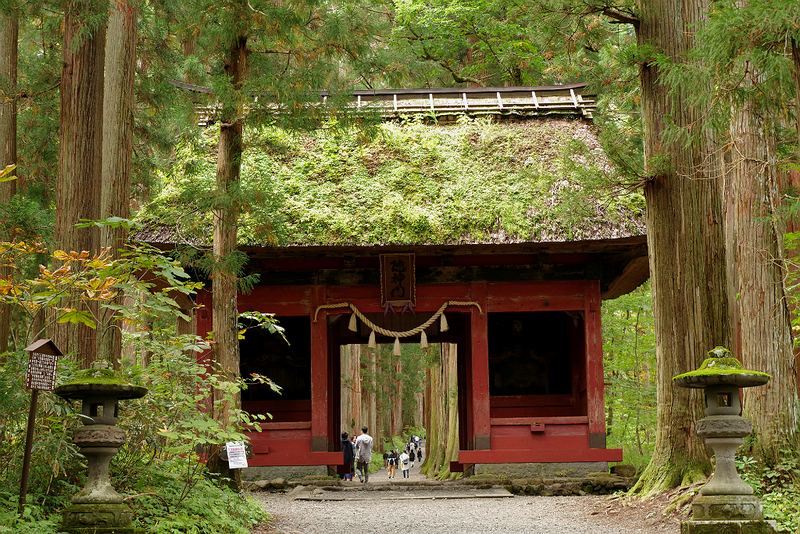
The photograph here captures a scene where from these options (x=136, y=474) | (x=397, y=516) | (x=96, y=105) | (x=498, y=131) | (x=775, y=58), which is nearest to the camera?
(x=775, y=58)

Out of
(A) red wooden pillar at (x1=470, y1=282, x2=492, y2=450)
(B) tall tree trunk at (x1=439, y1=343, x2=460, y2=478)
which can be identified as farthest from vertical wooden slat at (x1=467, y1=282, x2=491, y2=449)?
(B) tall tree trunk at (x1=439, y1=343, x2=460, y2=478)

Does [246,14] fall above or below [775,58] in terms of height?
above

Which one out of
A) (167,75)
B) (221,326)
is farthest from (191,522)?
(167,75)

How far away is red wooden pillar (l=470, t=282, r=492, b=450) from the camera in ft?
35.2

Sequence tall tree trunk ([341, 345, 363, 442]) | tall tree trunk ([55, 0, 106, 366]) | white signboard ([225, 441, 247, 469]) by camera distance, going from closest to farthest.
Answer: tall tree trunk ([55, 0, 106, 366]) → white signboard ([225, 441, 247, 469]) → tall tree trunk ([341, 345, 363, 442])

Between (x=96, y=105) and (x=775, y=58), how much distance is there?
521 centimetres

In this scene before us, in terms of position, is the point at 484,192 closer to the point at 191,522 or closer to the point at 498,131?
the point at 498,131

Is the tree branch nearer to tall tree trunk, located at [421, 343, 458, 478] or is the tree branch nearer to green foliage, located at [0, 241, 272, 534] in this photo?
green foliage, located at [0, 241, 272, 534]

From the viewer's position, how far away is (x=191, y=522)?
17.3 feet

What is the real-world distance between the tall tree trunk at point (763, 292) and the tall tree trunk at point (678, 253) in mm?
290

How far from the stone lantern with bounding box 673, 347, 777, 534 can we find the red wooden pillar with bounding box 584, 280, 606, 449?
561 cm

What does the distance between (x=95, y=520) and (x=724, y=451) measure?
14.1 ft

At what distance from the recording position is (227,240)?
24.5 feet

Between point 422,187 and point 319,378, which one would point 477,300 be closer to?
point 422,187
